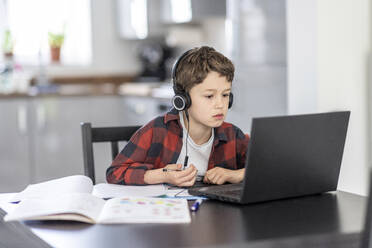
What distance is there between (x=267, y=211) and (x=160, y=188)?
377 millimetres

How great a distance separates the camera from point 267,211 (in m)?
1.13

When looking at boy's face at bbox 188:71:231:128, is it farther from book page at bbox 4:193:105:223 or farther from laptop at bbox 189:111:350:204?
book page at bbox 4:193:105:223

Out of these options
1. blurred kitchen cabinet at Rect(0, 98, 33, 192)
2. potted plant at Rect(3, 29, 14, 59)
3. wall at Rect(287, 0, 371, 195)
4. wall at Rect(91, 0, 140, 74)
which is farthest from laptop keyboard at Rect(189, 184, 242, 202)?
wall at Rect(91, 0, 140, 74)

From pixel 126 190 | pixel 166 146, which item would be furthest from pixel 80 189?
pixel 166 146


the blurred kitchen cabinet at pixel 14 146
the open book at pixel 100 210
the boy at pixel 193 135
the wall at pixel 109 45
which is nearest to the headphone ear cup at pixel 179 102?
the boy at pixel 193 135

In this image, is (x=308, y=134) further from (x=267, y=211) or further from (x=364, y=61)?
(x=364, y=61)

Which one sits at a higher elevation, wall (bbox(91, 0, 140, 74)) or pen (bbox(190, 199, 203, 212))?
wall (bbox(91, 0, 140, 74))

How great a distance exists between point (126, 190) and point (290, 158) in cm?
44

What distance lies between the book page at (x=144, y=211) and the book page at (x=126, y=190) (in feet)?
0.54

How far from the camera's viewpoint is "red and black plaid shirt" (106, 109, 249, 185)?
163cm

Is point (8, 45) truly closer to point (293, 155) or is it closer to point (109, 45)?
point (109, 45)

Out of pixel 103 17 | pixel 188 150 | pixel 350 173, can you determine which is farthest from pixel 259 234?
pixel 103 17

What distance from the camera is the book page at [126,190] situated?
1358mm

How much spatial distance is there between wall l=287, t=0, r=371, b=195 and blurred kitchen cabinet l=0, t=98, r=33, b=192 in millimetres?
2718
